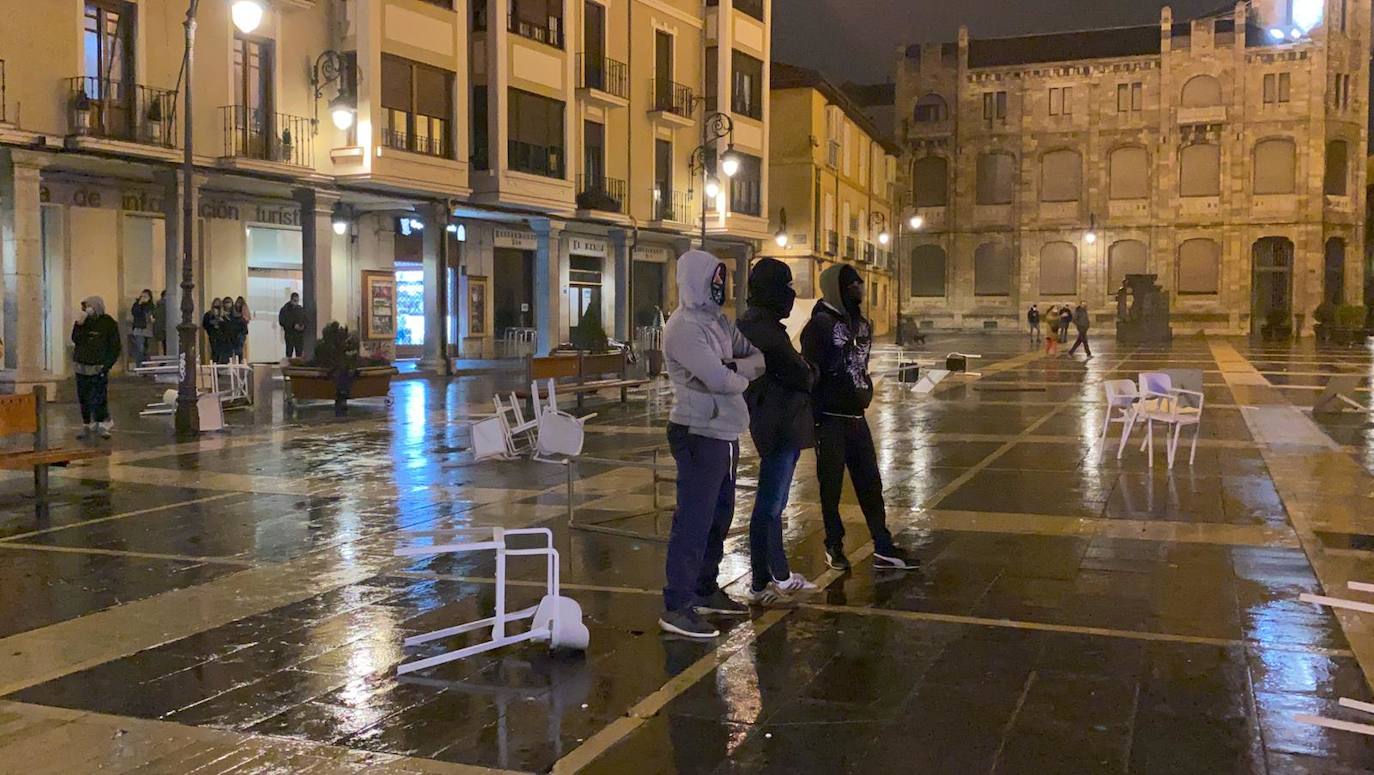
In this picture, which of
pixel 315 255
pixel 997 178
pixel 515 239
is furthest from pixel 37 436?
pixel 997 178

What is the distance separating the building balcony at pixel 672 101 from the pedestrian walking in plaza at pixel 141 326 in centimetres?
1722

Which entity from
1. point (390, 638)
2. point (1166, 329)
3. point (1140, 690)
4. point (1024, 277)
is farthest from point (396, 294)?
point (1024, 277)

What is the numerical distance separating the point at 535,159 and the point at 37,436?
21.4 m

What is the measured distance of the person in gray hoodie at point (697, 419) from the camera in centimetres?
588

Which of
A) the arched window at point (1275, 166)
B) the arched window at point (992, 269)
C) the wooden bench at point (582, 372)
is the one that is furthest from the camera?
the arched window at point (992, 269)

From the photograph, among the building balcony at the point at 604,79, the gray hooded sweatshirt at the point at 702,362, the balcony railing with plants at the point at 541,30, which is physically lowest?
the gray hooded sweatshirt at the point at 702,362

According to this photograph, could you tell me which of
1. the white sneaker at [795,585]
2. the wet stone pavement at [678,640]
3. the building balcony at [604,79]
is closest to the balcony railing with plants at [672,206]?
the building balcony at [604,79]

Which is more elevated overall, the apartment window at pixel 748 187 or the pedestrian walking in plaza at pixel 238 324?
the apartment window at pixel 748 187

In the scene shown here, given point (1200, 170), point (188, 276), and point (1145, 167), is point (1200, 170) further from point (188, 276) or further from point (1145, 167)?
point (188, 276)

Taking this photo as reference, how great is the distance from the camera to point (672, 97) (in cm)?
3700

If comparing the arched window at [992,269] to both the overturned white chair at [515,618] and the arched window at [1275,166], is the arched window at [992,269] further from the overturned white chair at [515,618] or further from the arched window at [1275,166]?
the overturned white chair at [515,618]

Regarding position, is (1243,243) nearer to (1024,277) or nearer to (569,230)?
(1024,277)

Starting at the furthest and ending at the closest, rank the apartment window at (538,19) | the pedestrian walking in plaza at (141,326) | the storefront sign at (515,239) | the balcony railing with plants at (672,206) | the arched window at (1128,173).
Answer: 1. the arched window at (1128,173)
2. the balcony railing with plants at (672,206)
3. the storefront sign at (515,239)
4. the apartment window at (538,19)
5. the pedestrian walking in plaza at (141,326)

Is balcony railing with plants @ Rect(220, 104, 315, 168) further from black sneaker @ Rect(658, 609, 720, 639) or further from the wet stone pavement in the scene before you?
black sneaker @ Rect(658, 609, 720, 639)
